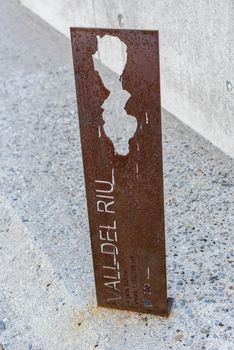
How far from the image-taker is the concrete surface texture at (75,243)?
2.75 m

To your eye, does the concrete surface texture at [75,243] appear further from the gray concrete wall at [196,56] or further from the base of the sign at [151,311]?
the gray concrete wall at [196,56]

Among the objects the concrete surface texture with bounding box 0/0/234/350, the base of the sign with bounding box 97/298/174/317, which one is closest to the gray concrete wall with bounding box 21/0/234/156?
the concrete surface texture with bounding box 0/0/234/350

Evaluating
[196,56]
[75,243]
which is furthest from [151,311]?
[196,56]

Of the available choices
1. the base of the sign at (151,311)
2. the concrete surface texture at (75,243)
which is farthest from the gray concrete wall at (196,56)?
the base of the sign at (151,311)

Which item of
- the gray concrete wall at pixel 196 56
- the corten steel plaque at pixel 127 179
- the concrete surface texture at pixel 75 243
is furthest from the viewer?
the gray concrete wall at pixel 196 56

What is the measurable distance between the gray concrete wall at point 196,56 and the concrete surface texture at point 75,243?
0.46 feet

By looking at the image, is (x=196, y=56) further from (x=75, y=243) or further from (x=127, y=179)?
(x=127, y=179)

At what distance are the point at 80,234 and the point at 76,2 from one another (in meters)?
2.89

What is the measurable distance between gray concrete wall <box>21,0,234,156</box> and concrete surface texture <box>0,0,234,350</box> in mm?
140

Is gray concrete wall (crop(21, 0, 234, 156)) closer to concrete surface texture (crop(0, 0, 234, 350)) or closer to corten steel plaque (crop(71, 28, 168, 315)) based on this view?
concrete surface texture (crop(0, 0, 234, 350))

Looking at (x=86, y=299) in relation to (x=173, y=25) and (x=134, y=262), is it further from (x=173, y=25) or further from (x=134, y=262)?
(x=173, y=25)

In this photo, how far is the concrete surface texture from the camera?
2.75 metres

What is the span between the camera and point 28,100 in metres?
5.00

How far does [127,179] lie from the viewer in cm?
244
